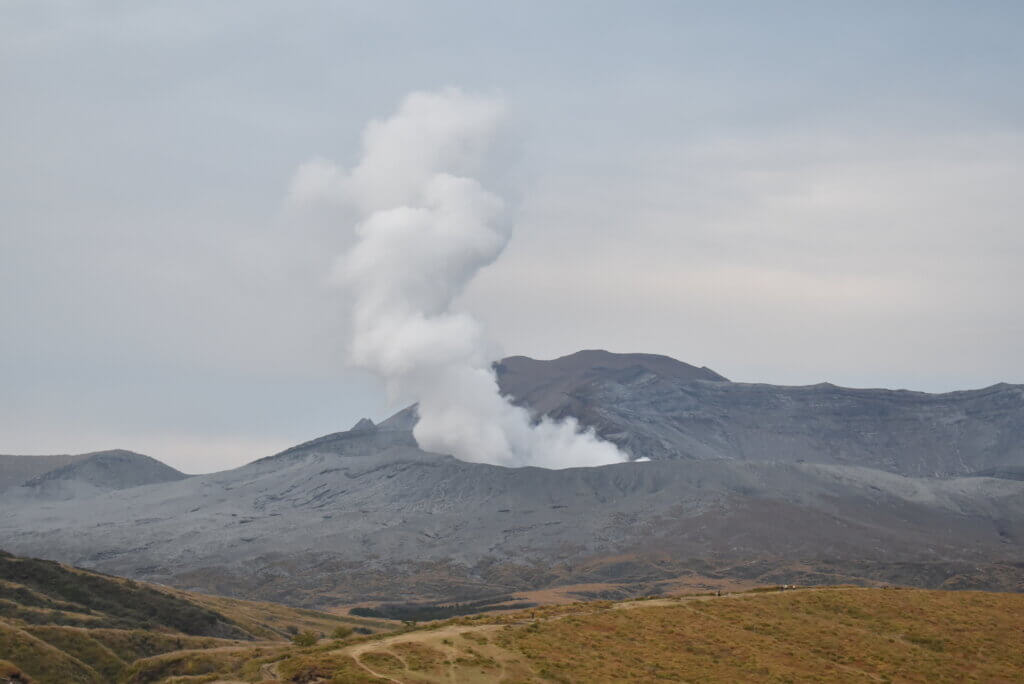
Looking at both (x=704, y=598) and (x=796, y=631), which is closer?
(x=796, y=631)

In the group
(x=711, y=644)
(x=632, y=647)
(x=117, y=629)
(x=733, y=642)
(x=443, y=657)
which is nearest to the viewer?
(x=443, y=657)

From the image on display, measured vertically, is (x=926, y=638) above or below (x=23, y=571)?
below

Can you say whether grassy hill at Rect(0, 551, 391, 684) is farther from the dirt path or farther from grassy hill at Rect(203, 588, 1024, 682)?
grassy hill at Rect(203, 588, 1024, 682)

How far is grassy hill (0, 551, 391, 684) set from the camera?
77.2 metres

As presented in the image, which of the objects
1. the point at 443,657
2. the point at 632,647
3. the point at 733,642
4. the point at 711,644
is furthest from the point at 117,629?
the point at 733,642

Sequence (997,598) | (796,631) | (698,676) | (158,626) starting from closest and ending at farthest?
(698,676) → (796,631) → (997,598) → (158,626)

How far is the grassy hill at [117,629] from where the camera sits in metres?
77.2

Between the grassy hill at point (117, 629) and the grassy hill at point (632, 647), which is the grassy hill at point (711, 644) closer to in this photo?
the grassy hill at point (632, 647)

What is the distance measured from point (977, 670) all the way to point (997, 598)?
19.6m

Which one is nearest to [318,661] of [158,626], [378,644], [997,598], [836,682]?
[378,644]

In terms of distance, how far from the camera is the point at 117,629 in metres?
98.8

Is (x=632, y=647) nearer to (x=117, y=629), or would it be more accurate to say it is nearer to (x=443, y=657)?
(x=443, y=657)

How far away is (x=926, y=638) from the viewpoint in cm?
7088

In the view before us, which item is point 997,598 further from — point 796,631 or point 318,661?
point 318,661
